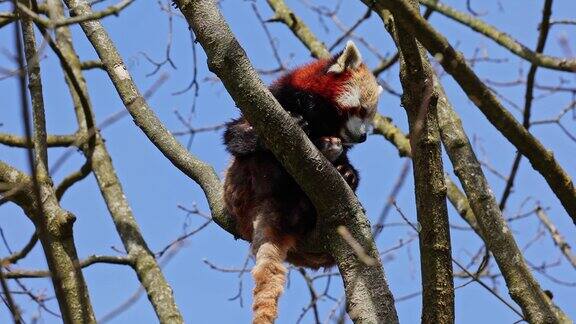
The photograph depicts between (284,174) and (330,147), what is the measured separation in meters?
0.35

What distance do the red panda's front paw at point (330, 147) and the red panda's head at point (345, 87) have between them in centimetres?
50

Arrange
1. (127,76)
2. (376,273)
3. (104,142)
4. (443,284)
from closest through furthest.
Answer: (443,284) → (376,273) → (127,76) → (104,142)

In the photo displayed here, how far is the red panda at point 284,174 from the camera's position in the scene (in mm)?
4566

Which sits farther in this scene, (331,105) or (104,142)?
(104,142)

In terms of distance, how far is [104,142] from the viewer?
6734mm

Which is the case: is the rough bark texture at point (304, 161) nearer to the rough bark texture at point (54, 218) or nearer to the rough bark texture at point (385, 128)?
the rough bark texture at point (54, 218)

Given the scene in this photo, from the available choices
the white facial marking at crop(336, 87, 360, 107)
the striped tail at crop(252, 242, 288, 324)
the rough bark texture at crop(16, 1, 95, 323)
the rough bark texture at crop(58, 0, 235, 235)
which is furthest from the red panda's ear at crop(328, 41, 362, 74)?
the rough bark texture at crop(16, 1, 95, 323)

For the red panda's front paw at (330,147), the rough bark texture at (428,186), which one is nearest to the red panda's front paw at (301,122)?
the red panda's front paw at (330,147)

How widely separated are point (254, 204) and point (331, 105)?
1.02 meters

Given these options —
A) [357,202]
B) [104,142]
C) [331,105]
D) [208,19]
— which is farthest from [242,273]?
[208,19]

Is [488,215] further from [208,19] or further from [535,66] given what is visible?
[208,19]

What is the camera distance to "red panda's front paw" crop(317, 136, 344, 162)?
505 centimetres

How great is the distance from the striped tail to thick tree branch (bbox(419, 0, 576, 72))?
1.56 meters

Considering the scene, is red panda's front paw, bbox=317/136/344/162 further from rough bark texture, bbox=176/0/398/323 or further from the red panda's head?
rough bark texture, bbox=176/0/398/323
